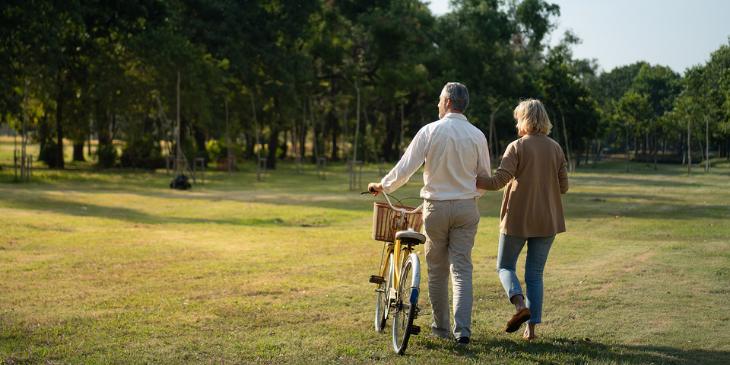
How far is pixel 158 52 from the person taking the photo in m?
40.8

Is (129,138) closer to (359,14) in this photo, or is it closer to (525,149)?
(359,14)

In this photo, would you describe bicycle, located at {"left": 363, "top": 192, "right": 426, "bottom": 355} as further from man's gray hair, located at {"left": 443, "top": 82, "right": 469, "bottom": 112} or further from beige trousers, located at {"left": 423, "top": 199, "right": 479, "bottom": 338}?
man's gray hair, located at {"left": 443, "top": 82, "right": 469, "bottom": 112}

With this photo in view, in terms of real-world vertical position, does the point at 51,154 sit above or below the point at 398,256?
above

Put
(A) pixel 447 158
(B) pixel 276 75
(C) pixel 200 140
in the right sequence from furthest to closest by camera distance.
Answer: (C) pixel 200 140
(B) pixel 276 75
(A) pixel 447 158

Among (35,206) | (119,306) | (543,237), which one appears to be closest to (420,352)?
(543,237)

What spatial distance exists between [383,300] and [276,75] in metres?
41.7

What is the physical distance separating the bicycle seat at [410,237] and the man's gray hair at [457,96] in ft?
3.27

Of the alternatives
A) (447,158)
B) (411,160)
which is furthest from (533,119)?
→ (411,160)

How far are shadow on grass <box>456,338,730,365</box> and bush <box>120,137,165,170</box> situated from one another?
41712 millimetres

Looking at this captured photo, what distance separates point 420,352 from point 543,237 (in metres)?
1.38

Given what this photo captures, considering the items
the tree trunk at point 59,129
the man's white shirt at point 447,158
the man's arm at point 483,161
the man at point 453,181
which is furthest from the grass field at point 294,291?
the tree trunk at point 59,129

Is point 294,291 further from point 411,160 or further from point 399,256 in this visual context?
point 411,160

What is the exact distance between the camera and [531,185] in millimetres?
7453

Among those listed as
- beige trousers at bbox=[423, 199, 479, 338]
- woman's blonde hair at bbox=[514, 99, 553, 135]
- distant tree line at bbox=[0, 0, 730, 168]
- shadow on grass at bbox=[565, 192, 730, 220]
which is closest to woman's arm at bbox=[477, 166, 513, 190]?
beige trousers at bbox=[423, 199, 479, 338]
